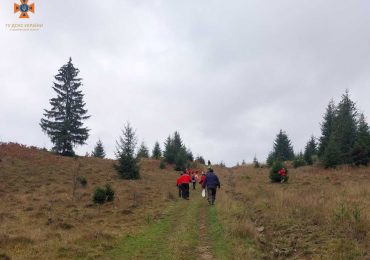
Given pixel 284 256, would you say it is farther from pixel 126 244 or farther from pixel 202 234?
pixel 126 244

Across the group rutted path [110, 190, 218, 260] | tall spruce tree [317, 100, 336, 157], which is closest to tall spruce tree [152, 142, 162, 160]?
tall spruce tree [317, 100, 336, 157]

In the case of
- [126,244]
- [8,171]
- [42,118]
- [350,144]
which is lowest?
[126,244]

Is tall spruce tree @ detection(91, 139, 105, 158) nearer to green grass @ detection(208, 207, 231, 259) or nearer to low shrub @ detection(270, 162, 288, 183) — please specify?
low shrub @ detection(270, 162, 288, 183)

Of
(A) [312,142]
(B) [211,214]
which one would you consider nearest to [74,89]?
(B) [211,214]

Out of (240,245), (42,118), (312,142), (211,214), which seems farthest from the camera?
(312,142)

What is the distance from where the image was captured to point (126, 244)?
10633 millimetres

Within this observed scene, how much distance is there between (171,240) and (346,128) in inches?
1538

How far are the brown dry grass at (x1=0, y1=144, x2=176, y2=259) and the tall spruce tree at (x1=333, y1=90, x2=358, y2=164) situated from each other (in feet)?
87.5

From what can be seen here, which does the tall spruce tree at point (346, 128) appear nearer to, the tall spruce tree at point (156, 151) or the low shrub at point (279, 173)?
the low shrub at point (279, 173)

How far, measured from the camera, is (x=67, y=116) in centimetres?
4056

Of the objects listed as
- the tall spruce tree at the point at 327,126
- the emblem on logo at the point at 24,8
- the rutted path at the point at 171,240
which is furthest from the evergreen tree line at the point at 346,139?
the emblem on logo at the point at 24,8

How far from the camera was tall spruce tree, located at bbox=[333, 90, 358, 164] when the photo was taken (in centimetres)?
4090

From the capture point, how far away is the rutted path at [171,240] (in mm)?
9078

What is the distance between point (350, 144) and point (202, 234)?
37.3m
